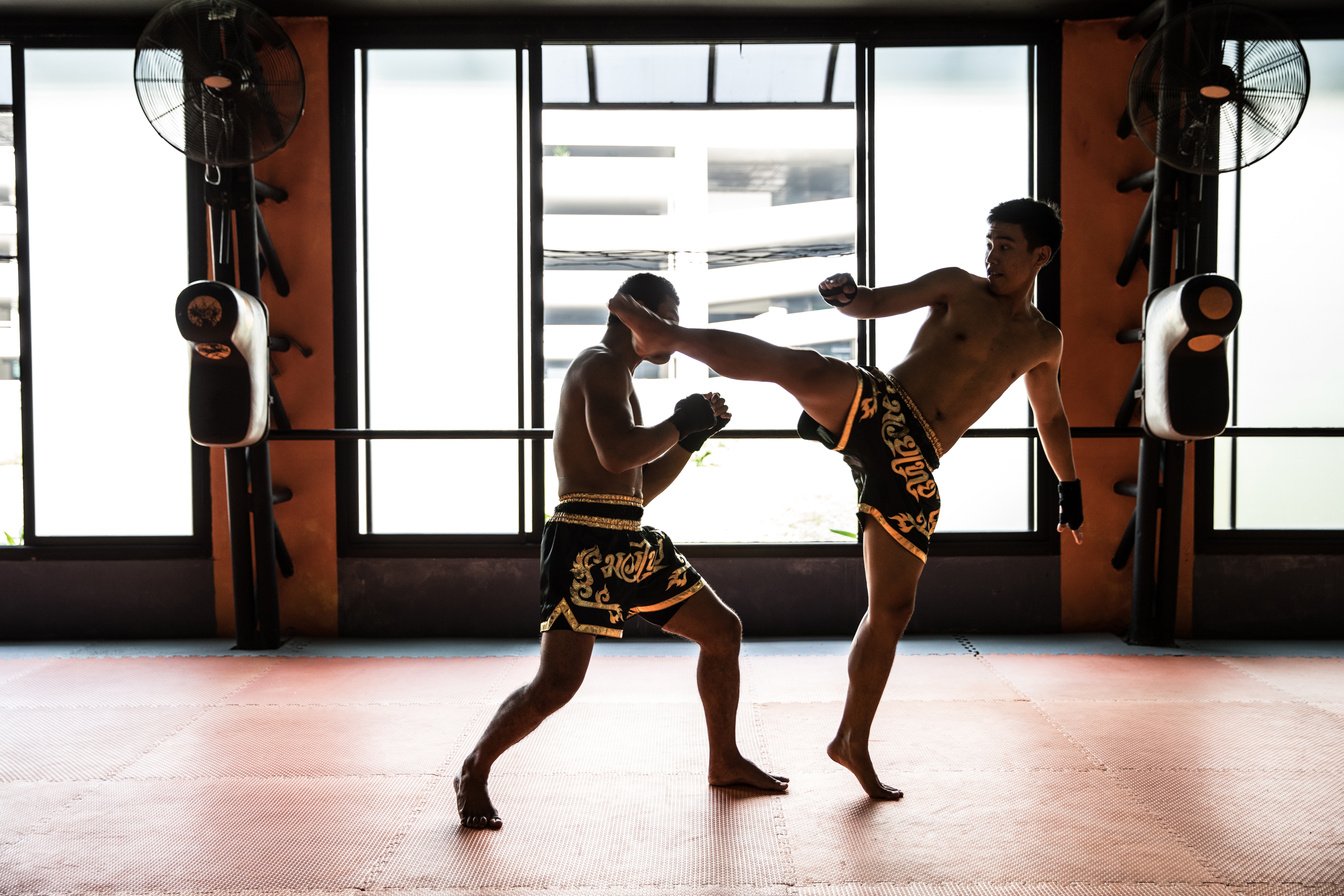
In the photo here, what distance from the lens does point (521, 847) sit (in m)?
2.43

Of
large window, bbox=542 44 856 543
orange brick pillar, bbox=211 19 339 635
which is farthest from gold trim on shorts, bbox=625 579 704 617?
orange brick pillar, bbox=211 19 339 635

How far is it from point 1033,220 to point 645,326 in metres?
1.25

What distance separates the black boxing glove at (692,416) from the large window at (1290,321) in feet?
12.3

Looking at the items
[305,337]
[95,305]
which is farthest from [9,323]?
[305,337]

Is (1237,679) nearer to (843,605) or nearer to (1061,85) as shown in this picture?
(843,605)

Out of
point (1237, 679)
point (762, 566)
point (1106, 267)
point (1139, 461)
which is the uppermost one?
point (1106, 267)

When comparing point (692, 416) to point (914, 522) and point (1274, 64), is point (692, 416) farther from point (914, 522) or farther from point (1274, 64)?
point (1274, 64)

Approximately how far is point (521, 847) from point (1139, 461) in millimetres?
3631

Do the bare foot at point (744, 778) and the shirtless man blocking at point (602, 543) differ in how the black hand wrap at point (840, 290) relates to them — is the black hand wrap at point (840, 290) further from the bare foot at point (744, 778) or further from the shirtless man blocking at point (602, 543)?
the bare foot at point (744, 778)

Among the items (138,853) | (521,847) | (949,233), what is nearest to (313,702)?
(138,853)

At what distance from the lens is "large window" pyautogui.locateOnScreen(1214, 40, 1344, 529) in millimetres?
4941

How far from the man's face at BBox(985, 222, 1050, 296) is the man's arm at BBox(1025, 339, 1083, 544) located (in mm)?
291

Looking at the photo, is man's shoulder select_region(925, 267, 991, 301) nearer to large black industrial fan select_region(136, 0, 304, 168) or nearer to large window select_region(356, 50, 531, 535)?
large window select_region(356, 50, 531, 535)

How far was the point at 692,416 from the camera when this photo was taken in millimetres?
2447
